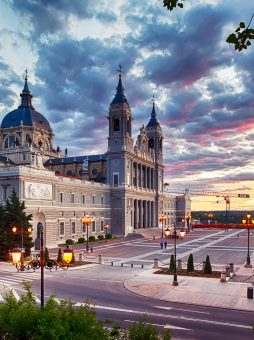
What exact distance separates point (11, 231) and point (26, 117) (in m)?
59.0

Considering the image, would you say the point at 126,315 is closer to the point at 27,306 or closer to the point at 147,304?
the point at 147,304

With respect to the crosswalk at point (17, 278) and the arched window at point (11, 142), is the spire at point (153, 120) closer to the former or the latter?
the arched window at point (11, 142)

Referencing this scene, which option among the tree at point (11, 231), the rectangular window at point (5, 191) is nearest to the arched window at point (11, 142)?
the rectangular window at point (5, 191)

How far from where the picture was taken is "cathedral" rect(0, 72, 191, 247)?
201 feet

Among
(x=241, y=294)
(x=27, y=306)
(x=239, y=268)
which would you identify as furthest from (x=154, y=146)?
(x=27, y=306)

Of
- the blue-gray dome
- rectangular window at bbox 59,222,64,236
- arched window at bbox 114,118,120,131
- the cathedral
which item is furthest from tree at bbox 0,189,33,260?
the blue-gray dome

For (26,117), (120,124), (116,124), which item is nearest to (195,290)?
(120,124)

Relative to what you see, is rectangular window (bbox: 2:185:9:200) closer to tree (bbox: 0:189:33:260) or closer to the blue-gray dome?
tree (bbox: 0:189:33:260)

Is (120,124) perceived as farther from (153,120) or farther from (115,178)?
(153,120)

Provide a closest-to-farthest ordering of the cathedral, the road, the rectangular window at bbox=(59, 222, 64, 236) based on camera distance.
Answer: the road, the cathedral, the rectangular window at bbox=(59, 222, 64, 236)

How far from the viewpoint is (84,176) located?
326 ft

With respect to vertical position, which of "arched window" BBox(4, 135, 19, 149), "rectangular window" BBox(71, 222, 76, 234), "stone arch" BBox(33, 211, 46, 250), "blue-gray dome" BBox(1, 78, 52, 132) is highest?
"blue-gray dome" BBox(1, 78, 52, 132)

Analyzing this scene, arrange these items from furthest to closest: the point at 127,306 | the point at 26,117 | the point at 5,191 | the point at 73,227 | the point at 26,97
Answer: the point at 26,97, the point at 26,117, the point at 73,227, the point at 5,191, the point at 127,306

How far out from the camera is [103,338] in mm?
9883
